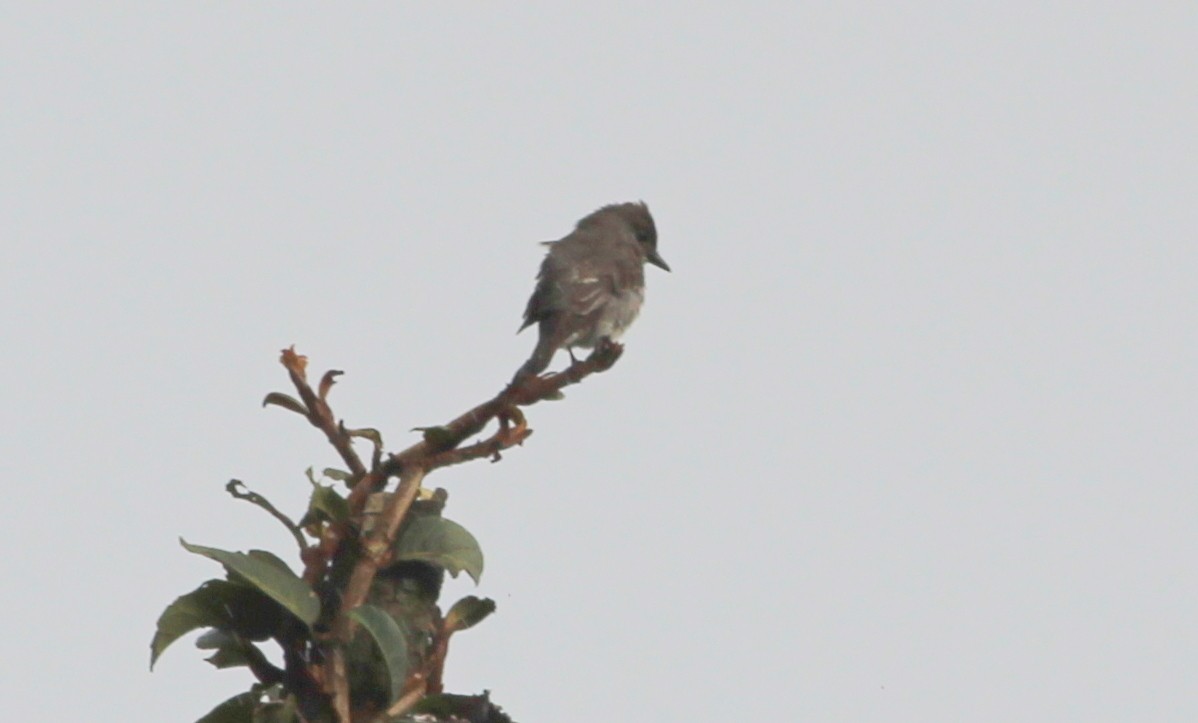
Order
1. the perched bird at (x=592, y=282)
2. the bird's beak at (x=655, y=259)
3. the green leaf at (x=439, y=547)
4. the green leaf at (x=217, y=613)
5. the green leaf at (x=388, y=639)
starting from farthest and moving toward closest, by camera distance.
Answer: the bird's beak at (x=655, y=259) < the perched bird at (x=592, y=282) < the green leaf at (x=439, y=547) < the green leaf at (x=217, y=613) < the green leaf at (x=388, y=639)

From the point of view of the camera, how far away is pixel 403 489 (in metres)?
3.68

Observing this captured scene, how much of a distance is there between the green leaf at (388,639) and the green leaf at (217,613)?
25 cm

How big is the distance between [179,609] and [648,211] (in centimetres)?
739

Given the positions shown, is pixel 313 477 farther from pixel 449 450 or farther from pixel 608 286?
pixel 608 286

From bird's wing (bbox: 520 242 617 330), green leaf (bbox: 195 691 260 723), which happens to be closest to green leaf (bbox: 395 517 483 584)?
green leaf (bbox: 195 691 260 723)

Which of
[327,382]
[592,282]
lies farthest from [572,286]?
[327,382]

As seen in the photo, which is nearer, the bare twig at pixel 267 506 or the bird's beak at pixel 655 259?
the bare twig at pixel 267 506

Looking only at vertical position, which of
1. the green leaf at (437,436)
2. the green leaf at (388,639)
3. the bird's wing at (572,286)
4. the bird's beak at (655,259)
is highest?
the bird's beak at (655,259)

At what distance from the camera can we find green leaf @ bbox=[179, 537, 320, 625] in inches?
135

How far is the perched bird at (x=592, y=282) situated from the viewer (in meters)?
8.70

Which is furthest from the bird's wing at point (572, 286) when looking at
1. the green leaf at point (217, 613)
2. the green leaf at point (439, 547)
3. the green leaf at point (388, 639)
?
the green leaf at point (388, 639)

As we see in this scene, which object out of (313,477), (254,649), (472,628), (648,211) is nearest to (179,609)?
(254,649)

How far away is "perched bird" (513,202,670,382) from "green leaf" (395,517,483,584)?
4220 mm

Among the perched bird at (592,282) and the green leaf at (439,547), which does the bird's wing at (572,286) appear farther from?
the green leaf at (439,547)
